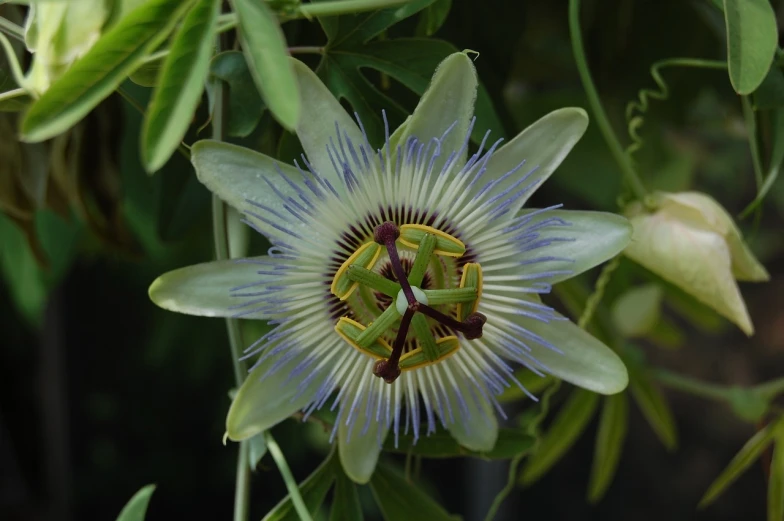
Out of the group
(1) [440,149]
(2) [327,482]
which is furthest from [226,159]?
(2) [327,482]

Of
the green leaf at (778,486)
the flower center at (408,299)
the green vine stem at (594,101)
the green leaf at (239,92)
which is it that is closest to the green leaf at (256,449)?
the flower center at (408,299)

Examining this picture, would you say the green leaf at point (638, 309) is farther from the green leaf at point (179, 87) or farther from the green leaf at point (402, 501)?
the green leaf at point (179, 87)

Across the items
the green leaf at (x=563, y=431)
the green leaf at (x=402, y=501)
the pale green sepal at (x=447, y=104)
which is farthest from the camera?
the green leaf at (x=563, y=431)

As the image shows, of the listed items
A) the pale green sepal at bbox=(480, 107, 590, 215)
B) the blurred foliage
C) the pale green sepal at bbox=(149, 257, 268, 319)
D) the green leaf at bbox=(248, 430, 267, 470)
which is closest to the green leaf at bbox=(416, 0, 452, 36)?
the blurred foliage

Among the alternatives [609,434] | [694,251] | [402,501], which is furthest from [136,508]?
[609,434]

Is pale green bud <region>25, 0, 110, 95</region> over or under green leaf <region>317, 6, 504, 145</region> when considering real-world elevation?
over

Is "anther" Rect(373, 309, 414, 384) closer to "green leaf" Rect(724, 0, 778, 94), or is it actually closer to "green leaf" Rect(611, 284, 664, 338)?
"green leaf" Rect(724, 0, 778, 94)

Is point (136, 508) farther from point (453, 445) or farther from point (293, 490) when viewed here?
point (453, 445)
